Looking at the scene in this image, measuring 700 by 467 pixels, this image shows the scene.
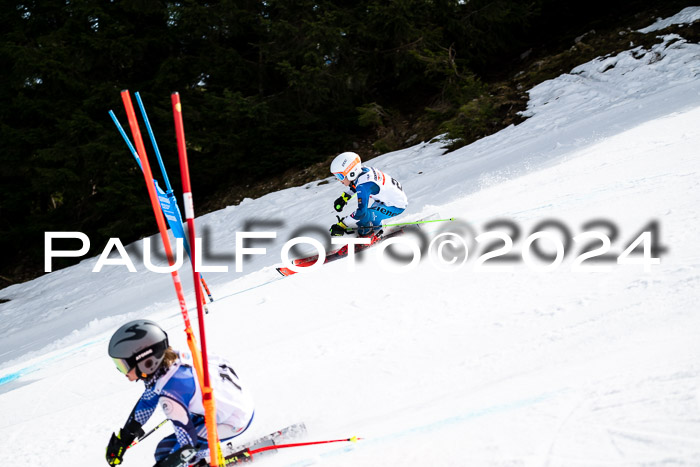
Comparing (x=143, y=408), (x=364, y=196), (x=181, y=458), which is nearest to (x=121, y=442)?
(x=143, y=408)

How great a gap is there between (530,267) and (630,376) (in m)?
2.51

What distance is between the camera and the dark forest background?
14789 mm

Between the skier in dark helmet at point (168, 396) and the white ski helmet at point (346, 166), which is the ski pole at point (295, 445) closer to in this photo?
the skier in dark helmet at point (168, 396)

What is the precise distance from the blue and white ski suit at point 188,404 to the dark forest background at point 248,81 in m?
11.3

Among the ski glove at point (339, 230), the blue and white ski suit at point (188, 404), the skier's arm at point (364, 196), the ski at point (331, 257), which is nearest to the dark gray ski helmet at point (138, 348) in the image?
the blue and white ski suit at point (188, 404)

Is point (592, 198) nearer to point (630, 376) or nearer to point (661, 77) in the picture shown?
point (630, 376)

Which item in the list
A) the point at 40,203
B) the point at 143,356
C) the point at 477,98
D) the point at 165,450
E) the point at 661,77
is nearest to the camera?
the point at 143,356

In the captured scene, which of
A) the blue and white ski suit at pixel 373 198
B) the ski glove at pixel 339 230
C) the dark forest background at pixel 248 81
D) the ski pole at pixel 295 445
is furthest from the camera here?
the dark forest background at pixel 248 81

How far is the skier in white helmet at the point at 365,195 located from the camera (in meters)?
7.86

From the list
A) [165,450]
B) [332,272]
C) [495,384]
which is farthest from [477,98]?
[165,450]

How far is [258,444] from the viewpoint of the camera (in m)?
3.73

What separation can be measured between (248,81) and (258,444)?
14.5m

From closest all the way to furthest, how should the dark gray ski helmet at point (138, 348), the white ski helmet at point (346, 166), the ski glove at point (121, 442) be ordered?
the dark gray ski helmet at point (138, 348) < the ski glove at point (121, 442) < the white ski helmet at point (346, 166)

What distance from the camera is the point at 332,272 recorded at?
7.44 metres
